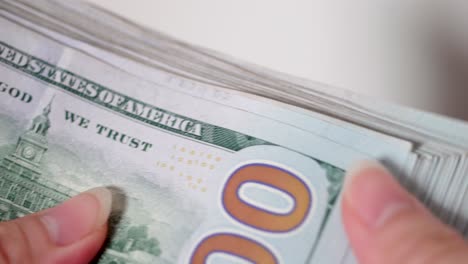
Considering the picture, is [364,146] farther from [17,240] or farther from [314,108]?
[17,240]

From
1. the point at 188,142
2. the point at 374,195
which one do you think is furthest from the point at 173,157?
the point at 374,195

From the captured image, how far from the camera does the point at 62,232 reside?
41 centimetres

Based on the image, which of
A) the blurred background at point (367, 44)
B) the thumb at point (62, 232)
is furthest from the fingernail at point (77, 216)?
the blurred background at point (367, 44)

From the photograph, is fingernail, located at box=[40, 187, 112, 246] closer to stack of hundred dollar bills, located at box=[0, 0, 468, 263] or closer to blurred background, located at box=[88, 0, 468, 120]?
stack of hundred dollar bills, located at box=[0, 0, 468, 263]

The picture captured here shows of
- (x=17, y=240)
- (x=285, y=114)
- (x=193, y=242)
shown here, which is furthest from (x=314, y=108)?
(x=17, y=240)

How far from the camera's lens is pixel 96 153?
1.43ft

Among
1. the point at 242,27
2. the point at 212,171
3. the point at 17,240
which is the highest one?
the point at 242,27

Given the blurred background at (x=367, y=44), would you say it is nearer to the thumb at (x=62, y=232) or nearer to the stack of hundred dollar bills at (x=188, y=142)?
the stack of hundred dollar bills at (x=188, y=142)

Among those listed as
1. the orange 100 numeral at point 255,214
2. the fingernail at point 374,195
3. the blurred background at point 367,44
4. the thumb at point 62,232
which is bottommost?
the thumb at point 62,232

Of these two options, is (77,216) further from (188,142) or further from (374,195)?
(374,195)

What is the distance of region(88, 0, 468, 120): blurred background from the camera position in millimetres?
445

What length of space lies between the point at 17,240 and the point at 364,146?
0.86 feet

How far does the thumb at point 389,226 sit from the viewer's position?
33cm

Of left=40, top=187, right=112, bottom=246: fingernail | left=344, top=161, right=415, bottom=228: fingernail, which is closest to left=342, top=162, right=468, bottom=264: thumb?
left=344, top=161, right=415, bottom=228: fingernail
